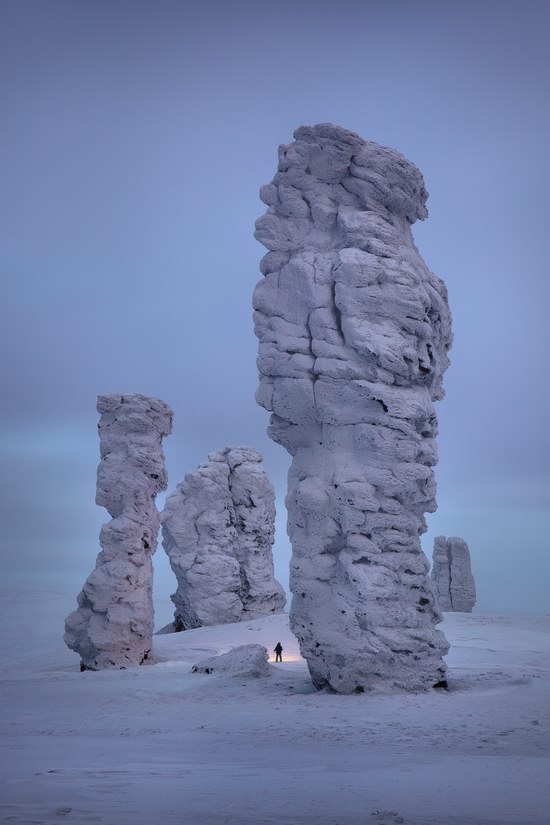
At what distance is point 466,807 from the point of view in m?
4.61

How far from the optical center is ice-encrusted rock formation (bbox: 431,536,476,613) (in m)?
32.3

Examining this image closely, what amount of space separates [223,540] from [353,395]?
15523 mm

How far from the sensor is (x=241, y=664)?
13.0m

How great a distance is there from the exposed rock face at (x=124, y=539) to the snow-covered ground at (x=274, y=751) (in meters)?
3.05

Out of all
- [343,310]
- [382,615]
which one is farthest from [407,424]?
[382,615]

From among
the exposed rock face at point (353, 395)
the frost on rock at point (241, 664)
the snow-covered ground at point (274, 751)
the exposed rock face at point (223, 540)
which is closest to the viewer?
the snow-covered ground at point (274, 751)

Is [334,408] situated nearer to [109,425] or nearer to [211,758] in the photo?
[211,758]

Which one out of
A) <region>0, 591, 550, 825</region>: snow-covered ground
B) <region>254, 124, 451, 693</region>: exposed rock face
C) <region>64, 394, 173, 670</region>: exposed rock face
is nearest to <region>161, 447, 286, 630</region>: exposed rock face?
<region>64, 394, 173, 670</region>: exposed rock face

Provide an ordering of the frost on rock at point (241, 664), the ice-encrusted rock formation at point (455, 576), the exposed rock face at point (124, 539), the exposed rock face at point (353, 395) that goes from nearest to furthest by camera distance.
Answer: the exposed rock face at point (353, 395) < the frost on rock at point (241, 664) < the exposed rock face at point (124, 539) < the ice-encrusted rock formation at point (455, 576)

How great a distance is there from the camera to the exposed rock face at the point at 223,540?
24.8 meters

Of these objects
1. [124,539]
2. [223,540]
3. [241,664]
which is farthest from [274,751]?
[223,540]

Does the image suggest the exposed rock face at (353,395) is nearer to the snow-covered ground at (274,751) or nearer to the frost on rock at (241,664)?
the snow-covered ground at (274,751)

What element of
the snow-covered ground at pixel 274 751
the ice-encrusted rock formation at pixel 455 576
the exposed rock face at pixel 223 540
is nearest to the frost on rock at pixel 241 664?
the snow-covered ground at pixel 274 751

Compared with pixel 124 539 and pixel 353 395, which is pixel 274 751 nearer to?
pixel 353 395
